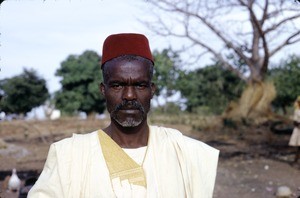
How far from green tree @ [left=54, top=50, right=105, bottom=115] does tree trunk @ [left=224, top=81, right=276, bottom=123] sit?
20.6 meters

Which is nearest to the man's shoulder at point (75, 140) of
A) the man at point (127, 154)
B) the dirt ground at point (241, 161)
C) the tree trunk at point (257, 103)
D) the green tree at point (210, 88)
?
the man at point (127, 154)

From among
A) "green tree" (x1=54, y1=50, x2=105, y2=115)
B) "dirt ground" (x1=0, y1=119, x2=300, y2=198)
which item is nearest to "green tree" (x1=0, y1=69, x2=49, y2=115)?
"green tree" (x1=54, y1=50, x2=105, y2=115)

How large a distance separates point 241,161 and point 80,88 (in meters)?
29.7

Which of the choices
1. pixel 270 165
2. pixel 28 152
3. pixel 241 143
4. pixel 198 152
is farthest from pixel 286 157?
pixel 198 152

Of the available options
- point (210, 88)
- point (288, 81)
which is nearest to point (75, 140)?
point (288, 81)

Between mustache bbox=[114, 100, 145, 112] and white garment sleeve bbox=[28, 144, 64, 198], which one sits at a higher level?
mustache bbox=[114, 100, 145, 112]

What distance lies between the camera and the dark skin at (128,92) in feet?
7.32

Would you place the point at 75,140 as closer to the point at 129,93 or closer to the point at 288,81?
the point at 129,93

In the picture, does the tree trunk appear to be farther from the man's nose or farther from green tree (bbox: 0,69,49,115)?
green tree (bbox: 0,69,49,115)

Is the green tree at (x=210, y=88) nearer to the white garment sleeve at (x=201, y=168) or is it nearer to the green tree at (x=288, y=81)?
the green tree at (x=288, y=81)

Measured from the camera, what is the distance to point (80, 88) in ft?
130

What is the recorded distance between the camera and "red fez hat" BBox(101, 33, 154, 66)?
229cm

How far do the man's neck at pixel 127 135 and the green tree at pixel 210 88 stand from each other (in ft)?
103

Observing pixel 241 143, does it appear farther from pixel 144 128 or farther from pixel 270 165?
pixel 144 128
